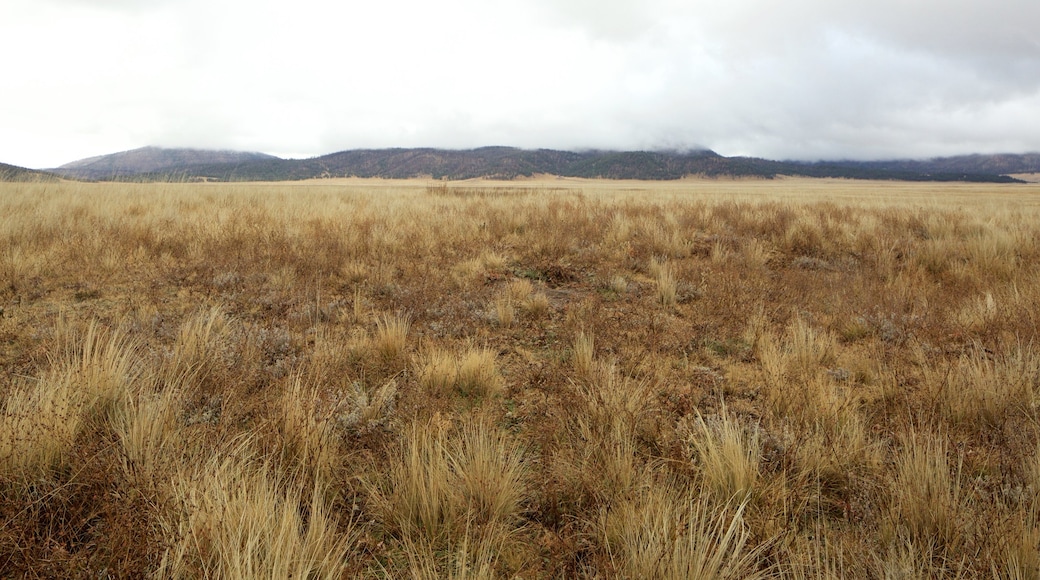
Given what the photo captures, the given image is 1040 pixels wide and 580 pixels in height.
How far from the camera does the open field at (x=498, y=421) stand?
1695 mm

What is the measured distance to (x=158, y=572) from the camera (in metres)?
1.43

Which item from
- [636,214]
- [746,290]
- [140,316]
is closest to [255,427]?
[140,316]

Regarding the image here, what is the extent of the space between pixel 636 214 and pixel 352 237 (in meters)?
8.43

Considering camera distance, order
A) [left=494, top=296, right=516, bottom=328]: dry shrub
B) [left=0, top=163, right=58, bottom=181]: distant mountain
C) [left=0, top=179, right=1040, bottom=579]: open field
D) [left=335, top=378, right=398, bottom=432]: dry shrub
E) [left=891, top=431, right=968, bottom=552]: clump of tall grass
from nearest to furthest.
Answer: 1. [left=0, top=179, right=1040, bottom=579]: open field
2. [left=891, top=431, right=968, bottom=552]: clump of tall grass
3. [left=335, top=378, right=398, bottom=432]: dry shrub
4. [left=494, top=296, right=516, bottom=328]: dry shrub
5. [left=0, top=163, right=58, bottom=181]: distant mountain

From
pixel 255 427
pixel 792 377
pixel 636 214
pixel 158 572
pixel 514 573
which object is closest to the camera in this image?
pixel 158 572

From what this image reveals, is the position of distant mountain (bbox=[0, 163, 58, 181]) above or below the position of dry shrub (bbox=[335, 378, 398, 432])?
above

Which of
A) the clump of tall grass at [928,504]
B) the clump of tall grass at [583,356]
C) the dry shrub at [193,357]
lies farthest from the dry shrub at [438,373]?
the clump of tall grass at [928,504]

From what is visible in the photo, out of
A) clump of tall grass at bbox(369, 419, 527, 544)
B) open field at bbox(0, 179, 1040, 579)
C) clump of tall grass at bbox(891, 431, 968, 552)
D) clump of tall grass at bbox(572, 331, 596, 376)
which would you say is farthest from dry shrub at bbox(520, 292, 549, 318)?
clump of tall grass at bbox(891, 431, 968, 552)

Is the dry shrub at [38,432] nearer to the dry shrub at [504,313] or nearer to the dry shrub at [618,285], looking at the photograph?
the dry shrub at [504,313]

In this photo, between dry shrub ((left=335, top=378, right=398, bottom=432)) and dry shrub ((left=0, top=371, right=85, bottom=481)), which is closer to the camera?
dry shrub ((left=0, top=371, right=85, bottom=481))

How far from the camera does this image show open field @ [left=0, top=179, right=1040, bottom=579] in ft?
5.56

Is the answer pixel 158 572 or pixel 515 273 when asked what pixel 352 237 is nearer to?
pixel 515 273

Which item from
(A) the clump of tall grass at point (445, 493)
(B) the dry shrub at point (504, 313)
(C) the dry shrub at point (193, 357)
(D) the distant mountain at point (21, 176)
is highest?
(D) the distant mountain at point (21, 176)

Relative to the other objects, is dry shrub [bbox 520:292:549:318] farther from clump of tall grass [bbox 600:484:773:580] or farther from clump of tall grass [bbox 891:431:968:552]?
clump of tall grass [bbox 891:431:968:552]
